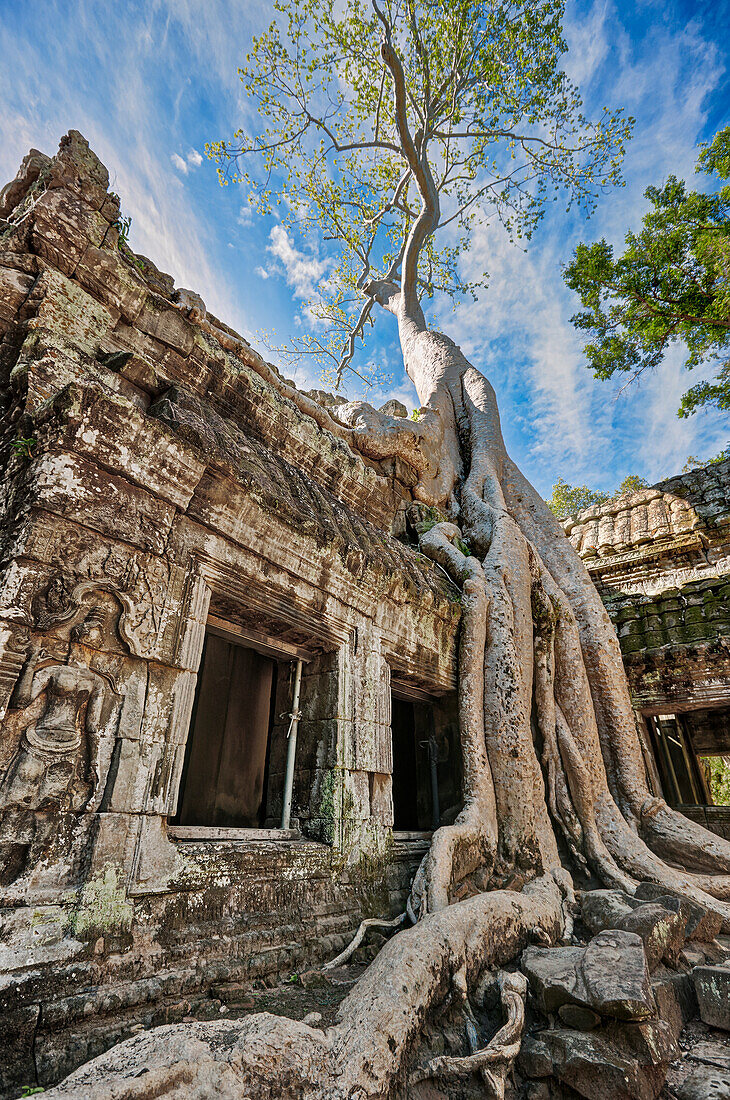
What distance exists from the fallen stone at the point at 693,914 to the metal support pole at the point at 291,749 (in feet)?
7.13

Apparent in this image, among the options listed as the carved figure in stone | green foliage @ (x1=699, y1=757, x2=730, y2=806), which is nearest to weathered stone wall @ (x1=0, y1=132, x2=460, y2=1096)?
the carved figure in stone

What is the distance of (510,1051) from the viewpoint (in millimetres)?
1855

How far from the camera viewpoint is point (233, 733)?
4.17 meters

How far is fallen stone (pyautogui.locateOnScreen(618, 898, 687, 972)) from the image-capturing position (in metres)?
2.57

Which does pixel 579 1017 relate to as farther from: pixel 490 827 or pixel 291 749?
pixel 291 749

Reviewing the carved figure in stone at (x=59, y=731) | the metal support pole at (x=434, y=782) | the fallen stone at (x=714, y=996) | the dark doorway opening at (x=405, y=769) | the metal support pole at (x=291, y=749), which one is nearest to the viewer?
the carved figure in stone at (x=59, y=731)

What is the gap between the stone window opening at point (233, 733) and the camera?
3.38 meters

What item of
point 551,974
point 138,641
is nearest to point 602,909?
point 551,974

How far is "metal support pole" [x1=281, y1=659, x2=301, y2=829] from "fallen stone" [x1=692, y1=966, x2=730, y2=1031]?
199 cm

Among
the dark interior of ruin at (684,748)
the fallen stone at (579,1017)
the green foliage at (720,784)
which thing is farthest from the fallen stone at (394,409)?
the green foliage at (720,784)

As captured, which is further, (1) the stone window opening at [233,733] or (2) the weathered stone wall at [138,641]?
(1) the stone window opening at [233,733]

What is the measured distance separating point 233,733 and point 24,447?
2.83 m

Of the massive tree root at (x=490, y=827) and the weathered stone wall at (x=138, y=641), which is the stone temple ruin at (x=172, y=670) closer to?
the weathered stone wall at (x=138, y=641)

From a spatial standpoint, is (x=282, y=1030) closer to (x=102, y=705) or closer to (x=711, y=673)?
(x=102, y=705)
